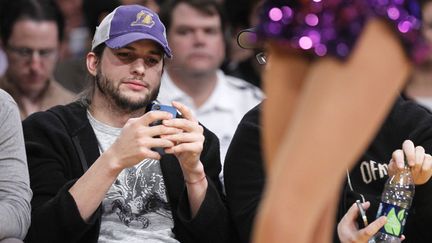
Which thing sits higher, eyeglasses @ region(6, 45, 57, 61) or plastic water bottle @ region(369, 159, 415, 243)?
plastic water bottle @ region(369, 159, 415, 243)

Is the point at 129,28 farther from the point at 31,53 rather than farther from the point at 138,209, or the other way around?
the point at 31,53

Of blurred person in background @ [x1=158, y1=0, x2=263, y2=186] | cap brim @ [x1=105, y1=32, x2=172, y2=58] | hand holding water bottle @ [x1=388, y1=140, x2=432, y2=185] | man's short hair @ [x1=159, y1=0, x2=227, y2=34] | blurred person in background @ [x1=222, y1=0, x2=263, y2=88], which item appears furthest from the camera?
blurred person in background @ [x1=222, y1=0, x2=263, y2=88]

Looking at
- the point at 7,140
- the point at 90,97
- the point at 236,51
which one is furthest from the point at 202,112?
the point at 7,140

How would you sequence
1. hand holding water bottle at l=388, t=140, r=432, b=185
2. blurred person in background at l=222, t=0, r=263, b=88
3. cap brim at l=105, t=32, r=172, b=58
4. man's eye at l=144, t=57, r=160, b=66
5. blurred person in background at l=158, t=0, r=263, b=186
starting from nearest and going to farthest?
hand holding water bottle at l=388, t=140, r=432, b=185 → cap brim at l=105, t=32, r=172, b=58 → man's eye at l=144, t=57, r=160, b=66 → blurred person in background at l=158, t=0, r=263, b=186 → blurred person in background at l=222, t=0, r=263, b=88

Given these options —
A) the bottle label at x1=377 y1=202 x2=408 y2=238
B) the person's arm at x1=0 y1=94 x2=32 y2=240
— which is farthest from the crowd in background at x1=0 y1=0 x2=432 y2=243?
the bottle label at x1=377 y1=202 x2=408 y2=238

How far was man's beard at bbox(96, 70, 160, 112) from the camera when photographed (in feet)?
11.9

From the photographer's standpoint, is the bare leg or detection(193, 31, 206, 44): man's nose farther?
detection(193, 31, 206, 44): man's nose

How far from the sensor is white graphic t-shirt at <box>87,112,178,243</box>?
11.5 feet

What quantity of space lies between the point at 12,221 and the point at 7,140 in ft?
1.15

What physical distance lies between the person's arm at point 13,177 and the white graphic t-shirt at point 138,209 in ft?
1.08

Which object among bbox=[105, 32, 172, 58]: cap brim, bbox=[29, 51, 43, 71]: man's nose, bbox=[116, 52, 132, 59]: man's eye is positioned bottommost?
bbox=[29, 51, 43, 71]: man's nose

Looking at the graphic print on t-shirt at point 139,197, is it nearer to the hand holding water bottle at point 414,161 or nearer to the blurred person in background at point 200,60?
the hand holding water bottle at point 414,161

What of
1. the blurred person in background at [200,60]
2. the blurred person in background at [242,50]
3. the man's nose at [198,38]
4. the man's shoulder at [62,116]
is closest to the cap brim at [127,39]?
the man's shoulder at [62,116]

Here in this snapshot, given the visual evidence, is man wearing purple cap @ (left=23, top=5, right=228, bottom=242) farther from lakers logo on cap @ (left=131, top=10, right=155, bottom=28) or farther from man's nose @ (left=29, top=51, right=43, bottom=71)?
man's nose @ (left=29, top=51, right=43, bottom=71)
